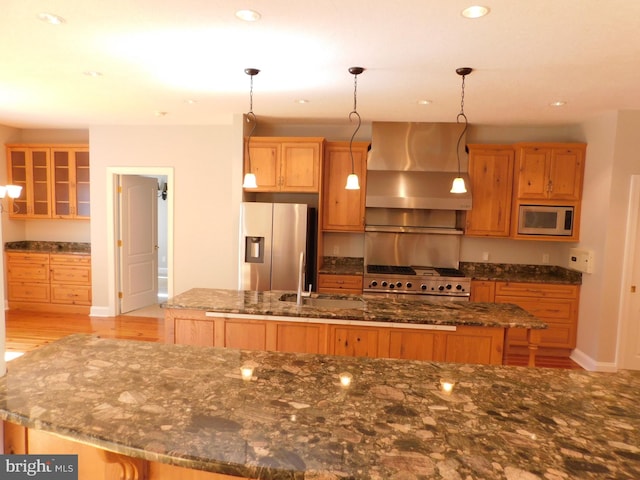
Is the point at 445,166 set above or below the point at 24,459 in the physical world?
above

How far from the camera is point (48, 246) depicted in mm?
5941

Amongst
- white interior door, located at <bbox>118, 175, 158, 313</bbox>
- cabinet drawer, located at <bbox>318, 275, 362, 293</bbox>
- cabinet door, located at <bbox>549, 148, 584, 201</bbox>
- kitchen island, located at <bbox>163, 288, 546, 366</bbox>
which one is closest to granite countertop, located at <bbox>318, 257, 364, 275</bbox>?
cabinet drawer, located at <bbox>318, 275, 362, 293</bbox>

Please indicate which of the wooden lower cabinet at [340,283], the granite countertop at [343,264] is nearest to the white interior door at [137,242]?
the granite countertop at [343,264]

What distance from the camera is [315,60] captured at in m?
2.86

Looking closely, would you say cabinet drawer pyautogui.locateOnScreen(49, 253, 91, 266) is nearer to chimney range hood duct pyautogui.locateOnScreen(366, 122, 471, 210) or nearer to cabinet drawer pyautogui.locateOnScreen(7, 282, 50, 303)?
cabinet drawer pyautogui.locateOnScreen(7, 282, 50, 303)

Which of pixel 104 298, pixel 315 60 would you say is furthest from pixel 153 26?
pixel 104 298

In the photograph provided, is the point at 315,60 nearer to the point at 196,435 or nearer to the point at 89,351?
the point at 89,351

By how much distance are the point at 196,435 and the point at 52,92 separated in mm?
4140

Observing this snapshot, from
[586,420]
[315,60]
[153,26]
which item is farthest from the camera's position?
[315,60]

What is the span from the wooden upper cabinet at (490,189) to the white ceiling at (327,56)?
47cm

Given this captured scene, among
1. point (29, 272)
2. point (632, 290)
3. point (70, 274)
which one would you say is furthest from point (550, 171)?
point (29, 272)

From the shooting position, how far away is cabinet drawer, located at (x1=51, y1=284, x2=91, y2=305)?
5625mm

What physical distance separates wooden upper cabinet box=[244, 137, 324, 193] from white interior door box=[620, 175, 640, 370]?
3.31 metres

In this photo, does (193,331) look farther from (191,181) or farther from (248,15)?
(191,181)
